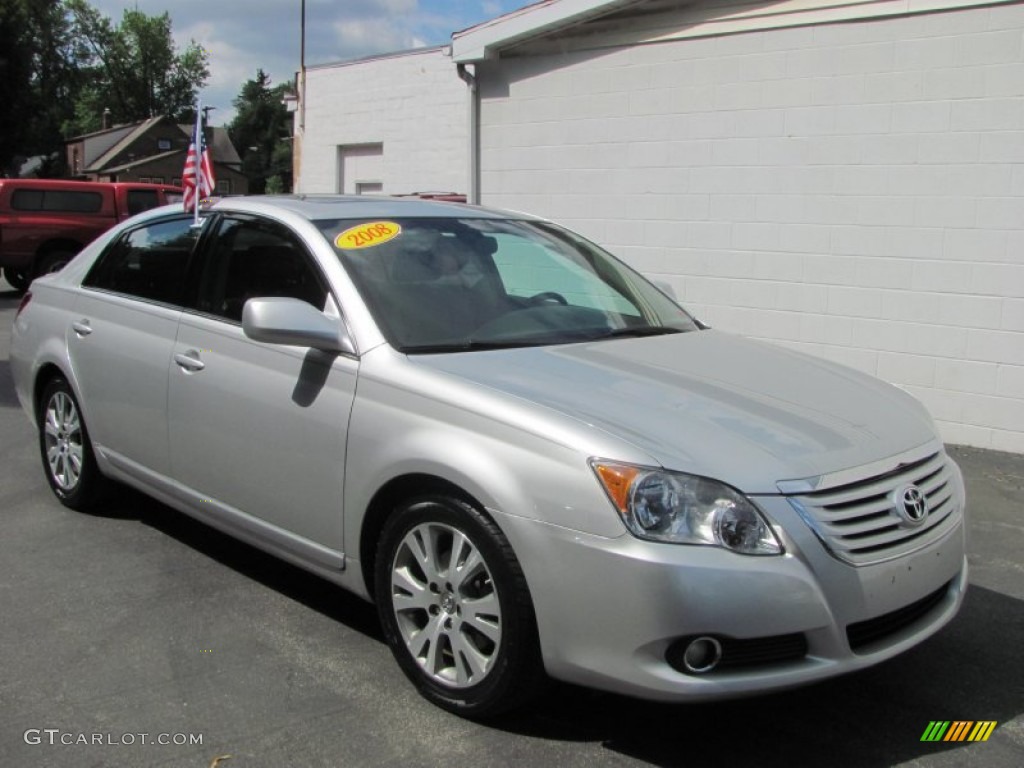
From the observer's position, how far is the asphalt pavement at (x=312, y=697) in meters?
3.01

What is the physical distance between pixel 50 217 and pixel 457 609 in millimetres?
16475

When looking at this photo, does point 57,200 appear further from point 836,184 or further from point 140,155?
point 140,155

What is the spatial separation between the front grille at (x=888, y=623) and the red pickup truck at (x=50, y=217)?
15.6 m

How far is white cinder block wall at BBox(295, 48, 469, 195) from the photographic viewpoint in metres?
15.2

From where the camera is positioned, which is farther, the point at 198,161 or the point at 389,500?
the point at 198,161

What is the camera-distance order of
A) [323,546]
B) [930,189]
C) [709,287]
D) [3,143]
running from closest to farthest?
1. [323,546]
2. [930,189]
3. [709,287]
4. [3,143]

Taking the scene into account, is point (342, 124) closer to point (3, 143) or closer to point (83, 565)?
point (83, 565)

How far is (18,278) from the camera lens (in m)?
18.1

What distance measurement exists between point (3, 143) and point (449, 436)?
49.2 m

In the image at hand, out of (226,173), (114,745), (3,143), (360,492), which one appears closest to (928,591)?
(360,492)

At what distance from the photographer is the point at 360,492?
11.0ft

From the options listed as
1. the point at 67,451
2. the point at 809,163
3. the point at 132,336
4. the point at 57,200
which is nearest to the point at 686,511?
the point at 132,336

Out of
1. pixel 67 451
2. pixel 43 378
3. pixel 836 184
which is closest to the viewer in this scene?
pixel 67 451

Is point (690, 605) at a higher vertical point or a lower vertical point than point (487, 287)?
lower
